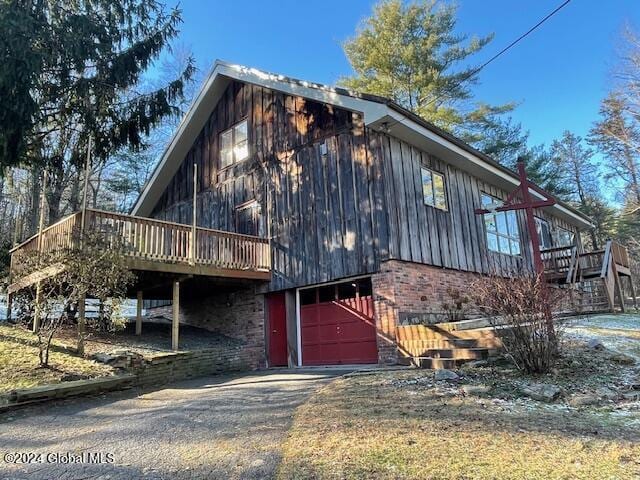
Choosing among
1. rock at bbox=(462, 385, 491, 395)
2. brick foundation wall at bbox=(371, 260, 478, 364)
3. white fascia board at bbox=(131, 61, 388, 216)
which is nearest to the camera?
rock at bbox=(462, 385, 491, 395)

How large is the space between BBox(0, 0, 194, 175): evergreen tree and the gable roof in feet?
3.60

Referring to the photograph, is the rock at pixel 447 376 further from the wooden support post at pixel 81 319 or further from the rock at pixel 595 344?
the wooden support post at pixel 81 319

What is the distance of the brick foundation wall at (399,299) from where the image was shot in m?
9.84

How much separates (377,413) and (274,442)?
131 centimetres

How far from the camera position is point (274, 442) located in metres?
4.50

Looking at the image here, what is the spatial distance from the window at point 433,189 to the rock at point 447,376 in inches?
229

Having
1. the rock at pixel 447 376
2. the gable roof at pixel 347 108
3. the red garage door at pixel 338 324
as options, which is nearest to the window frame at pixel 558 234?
the gable roof at pixel 347 108

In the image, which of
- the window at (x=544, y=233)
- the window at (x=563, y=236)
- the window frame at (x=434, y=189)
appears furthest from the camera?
the window at (x=563, y=236)

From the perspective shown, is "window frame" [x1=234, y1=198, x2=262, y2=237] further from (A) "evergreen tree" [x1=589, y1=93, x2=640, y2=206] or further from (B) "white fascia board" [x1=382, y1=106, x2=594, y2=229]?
(A) "evergreen tree" [x1=589, y1=93, x2=640, y2=206]

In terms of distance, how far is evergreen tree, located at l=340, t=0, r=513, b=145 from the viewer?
74.8 feet

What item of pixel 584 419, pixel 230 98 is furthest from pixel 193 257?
pixel 584 419

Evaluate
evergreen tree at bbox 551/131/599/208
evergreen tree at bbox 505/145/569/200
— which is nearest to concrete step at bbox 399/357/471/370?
evergreen tree at bbox 505/145/569/200

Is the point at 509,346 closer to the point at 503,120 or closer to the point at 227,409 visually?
the point at 227,409

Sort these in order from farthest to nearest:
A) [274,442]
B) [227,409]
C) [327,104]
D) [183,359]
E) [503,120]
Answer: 1. [503,120]
2. [327,104]
3. [183,359]
4. [227,409]
5. [274,442]
